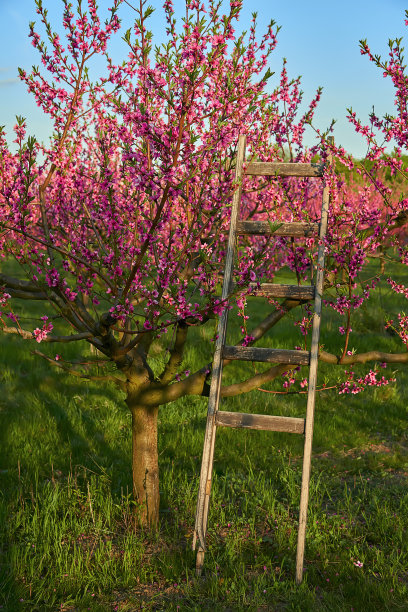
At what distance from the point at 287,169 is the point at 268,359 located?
1609mm

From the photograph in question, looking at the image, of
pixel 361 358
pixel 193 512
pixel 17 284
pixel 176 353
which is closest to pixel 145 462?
pixel 193 512

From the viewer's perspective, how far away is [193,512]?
17.2 feet

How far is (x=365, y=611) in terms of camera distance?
157 inches

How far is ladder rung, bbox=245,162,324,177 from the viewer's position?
15.5 feet

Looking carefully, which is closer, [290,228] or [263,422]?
[263,422]

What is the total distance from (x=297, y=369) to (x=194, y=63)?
9.26 ft

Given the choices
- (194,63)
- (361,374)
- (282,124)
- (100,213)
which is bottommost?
(361,374)

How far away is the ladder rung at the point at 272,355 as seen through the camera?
4.43 metres

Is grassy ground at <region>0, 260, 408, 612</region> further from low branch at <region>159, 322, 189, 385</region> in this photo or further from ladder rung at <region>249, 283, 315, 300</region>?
ladder rung at <region>249, 283, 315, 300</region>

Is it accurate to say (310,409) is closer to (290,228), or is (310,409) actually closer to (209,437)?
(209,437)

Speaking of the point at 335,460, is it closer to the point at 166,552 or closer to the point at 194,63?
the point at 166,552

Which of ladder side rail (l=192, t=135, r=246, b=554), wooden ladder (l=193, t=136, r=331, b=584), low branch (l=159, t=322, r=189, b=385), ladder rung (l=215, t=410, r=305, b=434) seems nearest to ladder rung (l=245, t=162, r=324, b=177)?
wooden ladder (l=193, t=136, r=331, b=584)

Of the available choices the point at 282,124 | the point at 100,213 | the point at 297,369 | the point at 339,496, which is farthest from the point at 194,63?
the point at 339,496

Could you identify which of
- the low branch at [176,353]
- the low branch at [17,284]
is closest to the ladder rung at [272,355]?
the low branch at [176,353]
